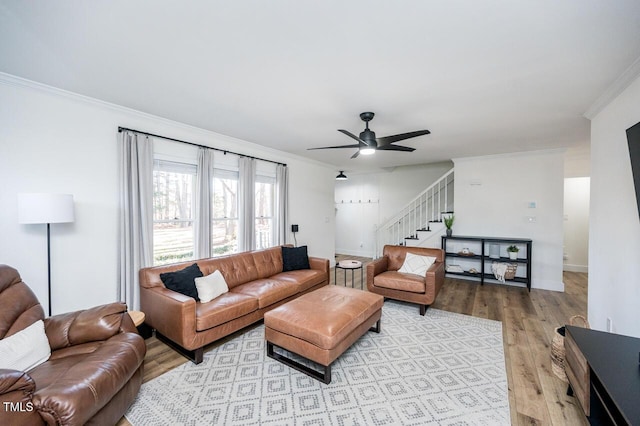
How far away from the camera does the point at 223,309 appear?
111 inches

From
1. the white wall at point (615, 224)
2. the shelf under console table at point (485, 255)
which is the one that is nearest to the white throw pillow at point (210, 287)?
the white wall at point (615, 224)

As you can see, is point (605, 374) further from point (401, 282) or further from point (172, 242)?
point (172, 242)

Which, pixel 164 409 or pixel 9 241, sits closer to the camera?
pixel 164 409

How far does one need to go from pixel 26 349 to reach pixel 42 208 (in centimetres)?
117

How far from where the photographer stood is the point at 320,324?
2.40 meters

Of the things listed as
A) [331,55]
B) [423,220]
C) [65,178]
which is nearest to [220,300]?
[65,178]

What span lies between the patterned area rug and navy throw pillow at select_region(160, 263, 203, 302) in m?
0.70

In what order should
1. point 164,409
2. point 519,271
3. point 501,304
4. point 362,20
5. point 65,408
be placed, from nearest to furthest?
point 65,408
point 362,20
point 164,409
point 501,304
point 519,271

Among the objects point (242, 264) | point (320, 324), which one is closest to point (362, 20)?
point (320, 324)

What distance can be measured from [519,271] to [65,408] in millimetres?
6703

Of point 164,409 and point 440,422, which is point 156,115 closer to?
point 164,409

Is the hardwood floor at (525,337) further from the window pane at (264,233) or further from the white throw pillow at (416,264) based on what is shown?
the window pane at (264,233)

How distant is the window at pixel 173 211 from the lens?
3.51 m

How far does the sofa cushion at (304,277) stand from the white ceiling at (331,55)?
233cm
